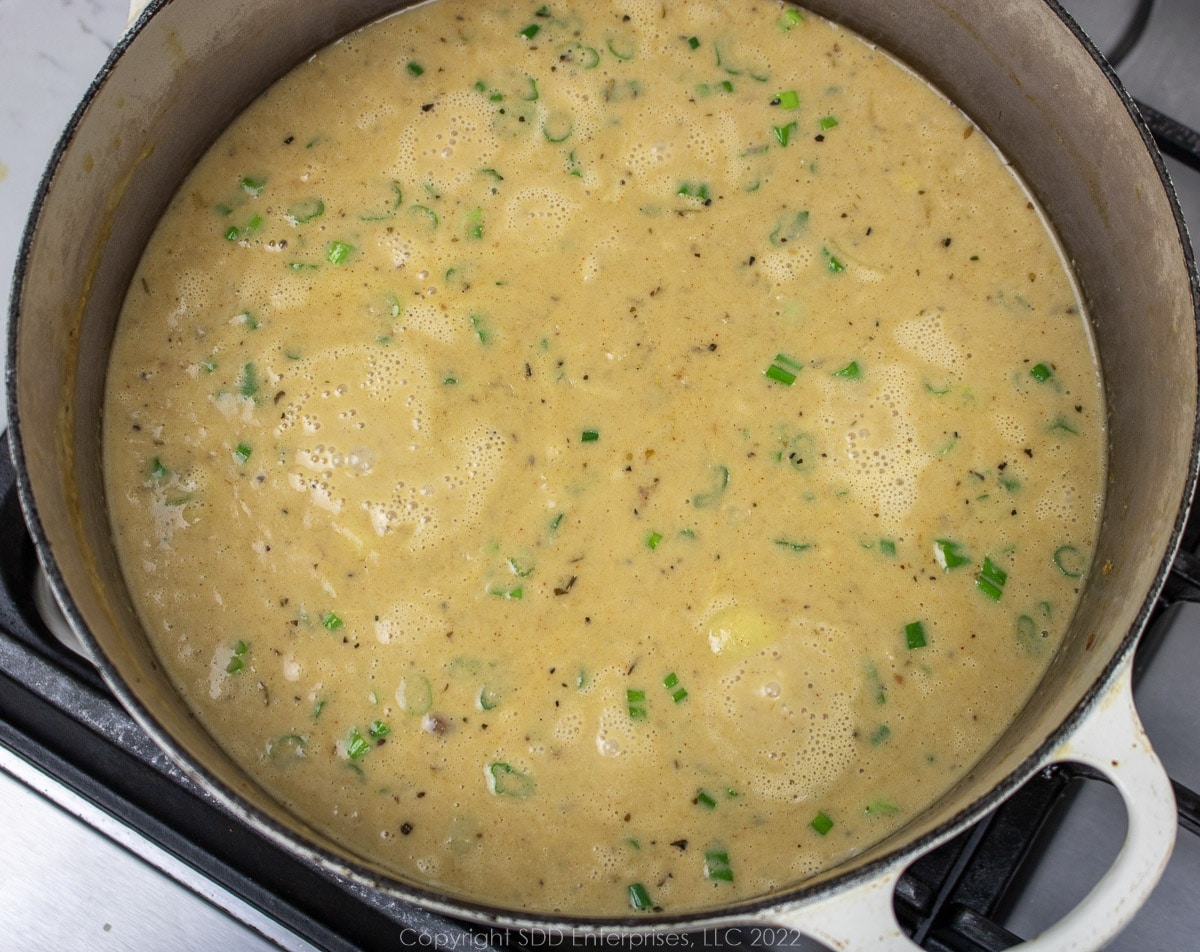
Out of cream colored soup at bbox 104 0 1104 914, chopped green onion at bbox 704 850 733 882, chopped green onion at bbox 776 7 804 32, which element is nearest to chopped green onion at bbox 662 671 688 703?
cream colored soup at bbox 104 0 1104 914

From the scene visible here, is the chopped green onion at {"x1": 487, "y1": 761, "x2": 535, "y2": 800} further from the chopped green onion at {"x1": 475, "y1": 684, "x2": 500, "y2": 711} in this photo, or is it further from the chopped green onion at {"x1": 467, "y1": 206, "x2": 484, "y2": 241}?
the chopped green onion at {"x1": 467, "y1": 206, "x2": 484, "y2": 241}

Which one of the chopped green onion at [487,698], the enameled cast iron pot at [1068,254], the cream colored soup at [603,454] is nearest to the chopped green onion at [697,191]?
the cream colored soup at [603,454]

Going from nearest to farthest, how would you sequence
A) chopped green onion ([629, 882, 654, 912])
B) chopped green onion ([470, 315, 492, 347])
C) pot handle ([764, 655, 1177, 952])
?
pot handle ([764, 655, 1177, 952]), chopped green onion ([629, 882, 654, 912]), chopped green onion ([470, 315, 492, 347])

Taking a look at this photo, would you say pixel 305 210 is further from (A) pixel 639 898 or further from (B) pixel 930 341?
(A) pixel 639 898

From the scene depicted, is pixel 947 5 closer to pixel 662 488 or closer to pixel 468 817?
pixel 662 488

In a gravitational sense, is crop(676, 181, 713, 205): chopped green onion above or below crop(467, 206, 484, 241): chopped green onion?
above

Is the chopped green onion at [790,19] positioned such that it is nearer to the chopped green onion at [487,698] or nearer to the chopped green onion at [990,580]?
the chopped green onion at [990,580]

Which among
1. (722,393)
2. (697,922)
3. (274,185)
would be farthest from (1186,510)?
(274,185)
